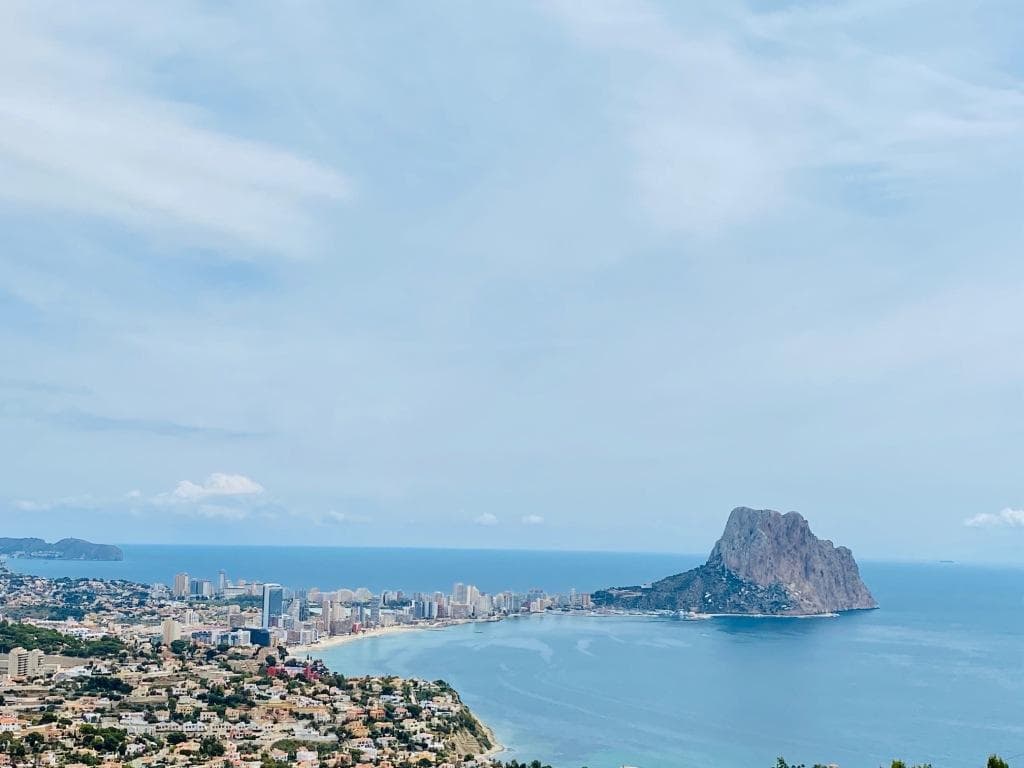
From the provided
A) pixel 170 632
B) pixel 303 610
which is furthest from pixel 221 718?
pixel 303 610

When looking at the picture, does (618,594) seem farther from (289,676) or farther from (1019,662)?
(289,676)

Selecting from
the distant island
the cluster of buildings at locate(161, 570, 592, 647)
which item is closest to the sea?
the cluster of buildings at locate(161, 570, 592, 647)

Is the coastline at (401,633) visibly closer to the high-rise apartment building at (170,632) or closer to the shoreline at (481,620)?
the shoreline at (481,620)

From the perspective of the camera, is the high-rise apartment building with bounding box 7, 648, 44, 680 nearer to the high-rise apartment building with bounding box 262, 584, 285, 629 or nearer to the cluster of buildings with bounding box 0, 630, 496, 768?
the cluster of buildings with bounding box 0, 630, 496, 768

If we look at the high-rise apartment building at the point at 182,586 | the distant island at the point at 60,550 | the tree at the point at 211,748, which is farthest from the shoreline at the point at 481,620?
the distant island at the point at 60,550

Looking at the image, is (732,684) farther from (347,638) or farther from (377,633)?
(377,633)

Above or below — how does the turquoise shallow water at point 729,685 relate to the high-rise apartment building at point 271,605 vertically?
below
